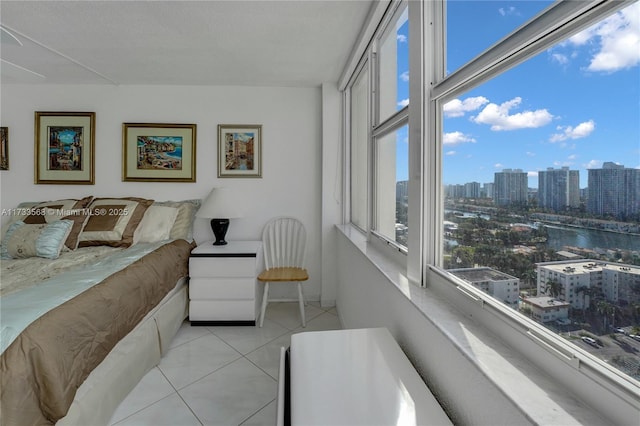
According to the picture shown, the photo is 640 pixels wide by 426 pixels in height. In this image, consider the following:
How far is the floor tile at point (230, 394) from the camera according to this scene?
67.7 inches

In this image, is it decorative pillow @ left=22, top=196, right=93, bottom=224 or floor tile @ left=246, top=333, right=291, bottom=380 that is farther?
decorative pillow @ left=22, top=196, right=93, bottom=224

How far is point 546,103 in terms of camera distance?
702mm

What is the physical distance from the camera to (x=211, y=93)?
341 cm

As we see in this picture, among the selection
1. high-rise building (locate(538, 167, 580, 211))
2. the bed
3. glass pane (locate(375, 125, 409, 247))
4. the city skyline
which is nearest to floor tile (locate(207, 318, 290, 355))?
the bed

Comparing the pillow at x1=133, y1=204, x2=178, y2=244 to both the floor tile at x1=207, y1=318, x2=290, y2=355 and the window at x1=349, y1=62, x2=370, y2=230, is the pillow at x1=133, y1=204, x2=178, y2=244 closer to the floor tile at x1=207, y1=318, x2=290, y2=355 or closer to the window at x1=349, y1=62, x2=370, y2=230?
the floor tile at x1=207, y1=318, x2=290, y2=355

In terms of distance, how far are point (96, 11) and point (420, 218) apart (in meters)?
2.48

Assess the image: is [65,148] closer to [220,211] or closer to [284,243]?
[220,211]

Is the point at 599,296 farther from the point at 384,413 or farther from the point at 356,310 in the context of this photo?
the point at 356,310

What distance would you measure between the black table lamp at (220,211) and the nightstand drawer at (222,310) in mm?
630

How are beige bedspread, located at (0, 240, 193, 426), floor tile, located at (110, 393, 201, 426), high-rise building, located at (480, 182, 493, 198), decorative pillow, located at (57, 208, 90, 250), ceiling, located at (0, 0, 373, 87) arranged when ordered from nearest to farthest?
high-rise building, located at (480, 182, 493, 198) < beige bedspread, located at (0, 240, 193, 426) < floor tile, located at (110, 393, 201, 426) < ceiling, located at (0, 0, 373, 87) < decorative pillow, located at (57, 208, 90, 250)

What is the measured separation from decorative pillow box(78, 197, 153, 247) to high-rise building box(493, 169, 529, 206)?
10.1 feet

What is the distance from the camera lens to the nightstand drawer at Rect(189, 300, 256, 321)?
9.20 feet

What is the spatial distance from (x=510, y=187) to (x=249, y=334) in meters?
2.48

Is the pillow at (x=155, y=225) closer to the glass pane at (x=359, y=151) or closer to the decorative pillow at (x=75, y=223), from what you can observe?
the decorative pillow at (x=75, y=223)
